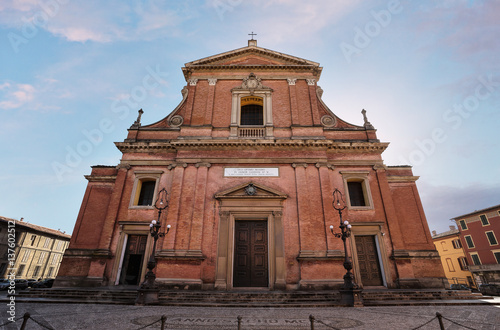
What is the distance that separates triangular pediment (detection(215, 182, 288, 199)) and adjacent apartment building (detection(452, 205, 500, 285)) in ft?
106

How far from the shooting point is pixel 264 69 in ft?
57.1

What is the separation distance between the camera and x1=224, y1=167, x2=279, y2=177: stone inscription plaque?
46.3 ft

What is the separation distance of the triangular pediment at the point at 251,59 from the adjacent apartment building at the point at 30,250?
26.9 m

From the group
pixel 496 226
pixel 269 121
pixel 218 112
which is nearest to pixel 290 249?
pixel 269 121

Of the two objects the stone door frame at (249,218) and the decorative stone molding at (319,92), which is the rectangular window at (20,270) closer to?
the stone door frame at (249,218)

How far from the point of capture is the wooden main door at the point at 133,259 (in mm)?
12859

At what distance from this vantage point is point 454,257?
35.7 metres

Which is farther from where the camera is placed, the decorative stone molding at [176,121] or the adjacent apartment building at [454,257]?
the adjacent apartment building at [454,257]

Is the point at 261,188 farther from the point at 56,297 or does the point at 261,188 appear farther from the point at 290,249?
the point at 56,297

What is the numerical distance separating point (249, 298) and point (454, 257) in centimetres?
4000

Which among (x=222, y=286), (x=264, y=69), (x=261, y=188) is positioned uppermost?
(x=264, y=69)

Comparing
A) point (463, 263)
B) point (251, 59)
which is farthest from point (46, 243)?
point (463, 263)

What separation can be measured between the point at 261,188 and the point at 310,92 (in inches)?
303

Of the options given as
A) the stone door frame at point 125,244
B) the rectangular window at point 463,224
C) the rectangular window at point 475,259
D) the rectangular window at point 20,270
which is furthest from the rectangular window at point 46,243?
the rectangular window at point 463,224
